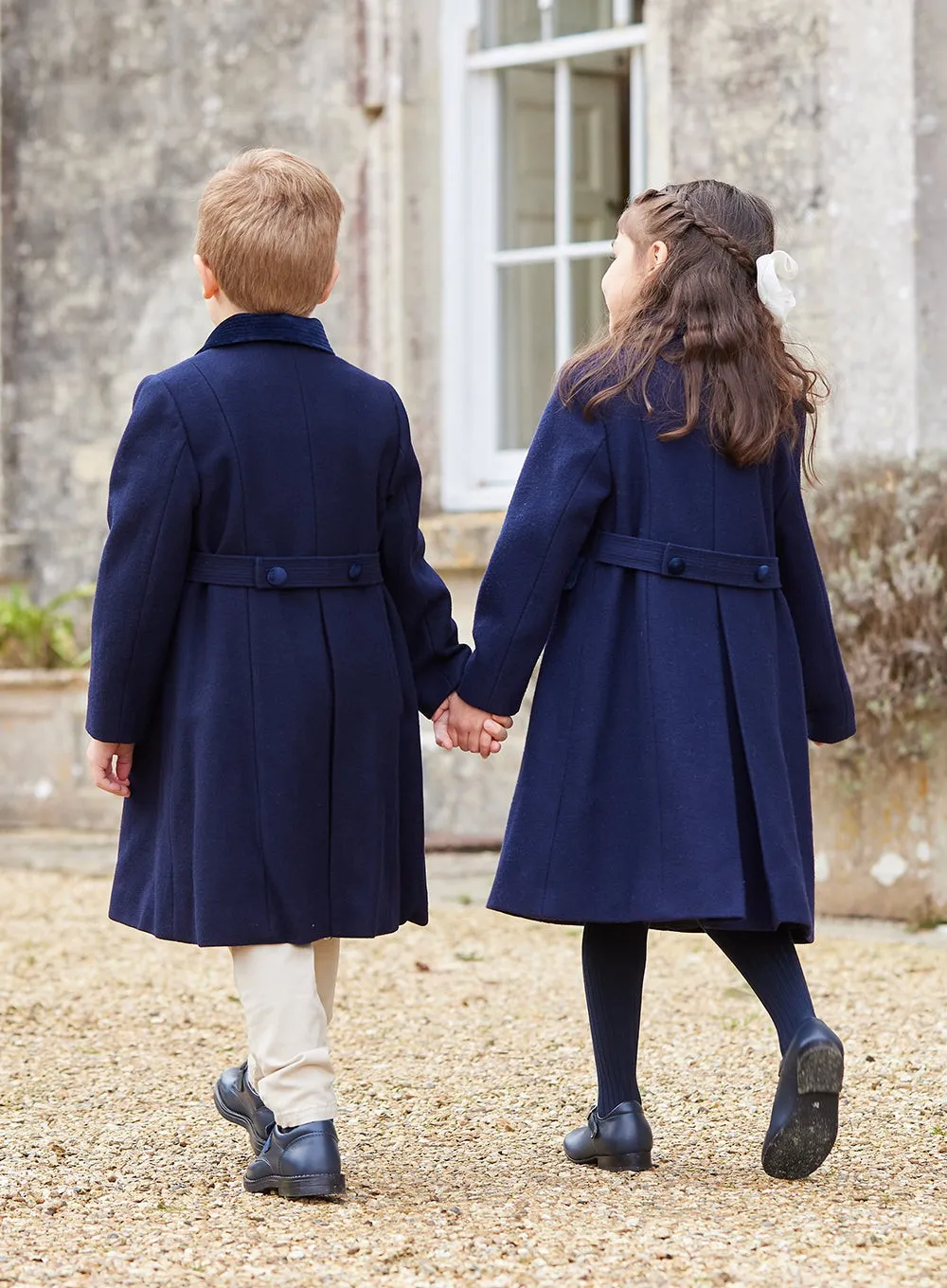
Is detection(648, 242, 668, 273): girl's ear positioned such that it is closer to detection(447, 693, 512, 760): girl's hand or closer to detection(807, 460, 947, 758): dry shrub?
detection(447, 693, 512, 760): girl's hand

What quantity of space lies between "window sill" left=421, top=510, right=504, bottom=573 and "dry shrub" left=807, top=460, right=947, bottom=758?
1671 mm

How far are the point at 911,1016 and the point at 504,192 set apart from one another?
13.1 feet

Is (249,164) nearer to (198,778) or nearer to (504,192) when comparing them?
(198,778)

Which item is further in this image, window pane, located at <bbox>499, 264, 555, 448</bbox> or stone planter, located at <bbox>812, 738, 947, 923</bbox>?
window pane, located at <bbox>499, 264, 555, 448</bbox>

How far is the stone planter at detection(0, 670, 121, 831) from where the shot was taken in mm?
7207

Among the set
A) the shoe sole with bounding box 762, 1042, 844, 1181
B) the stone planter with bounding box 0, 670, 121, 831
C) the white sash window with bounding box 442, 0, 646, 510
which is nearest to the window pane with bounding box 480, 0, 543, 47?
the white sash window with bounding box 442, 0, 646, 510

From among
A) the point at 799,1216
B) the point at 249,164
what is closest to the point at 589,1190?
the point at 799,1216

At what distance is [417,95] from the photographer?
6.94 meters

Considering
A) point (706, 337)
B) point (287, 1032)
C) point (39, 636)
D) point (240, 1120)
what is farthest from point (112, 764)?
point (39, 636)

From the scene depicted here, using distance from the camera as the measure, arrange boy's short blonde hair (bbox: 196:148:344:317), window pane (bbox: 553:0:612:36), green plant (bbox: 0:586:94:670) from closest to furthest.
→ boy's short blonde hair (bbox: 196:148:344:317) → window pane (bbox: 553:0:612:36) → green plant (bbox: 0:586:94:670)

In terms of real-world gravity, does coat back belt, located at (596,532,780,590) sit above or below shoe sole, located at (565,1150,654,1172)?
above

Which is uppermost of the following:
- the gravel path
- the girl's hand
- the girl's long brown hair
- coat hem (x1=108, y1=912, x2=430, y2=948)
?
the girl's long brown hair

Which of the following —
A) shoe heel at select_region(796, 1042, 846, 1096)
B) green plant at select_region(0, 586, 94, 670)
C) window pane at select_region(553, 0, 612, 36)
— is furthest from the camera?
green plant at select_region(0, 586, 94, 670)

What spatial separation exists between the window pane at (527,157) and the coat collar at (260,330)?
437cm
